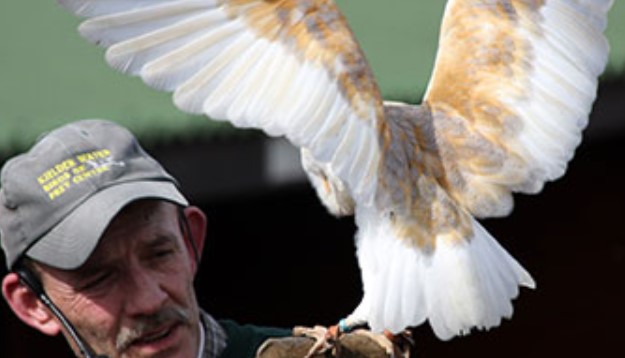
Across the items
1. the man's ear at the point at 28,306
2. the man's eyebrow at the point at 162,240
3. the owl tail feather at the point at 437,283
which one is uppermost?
the man's eyebrow at the point at 162,240

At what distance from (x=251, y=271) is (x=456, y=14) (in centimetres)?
356

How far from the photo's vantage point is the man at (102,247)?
2.58 meters

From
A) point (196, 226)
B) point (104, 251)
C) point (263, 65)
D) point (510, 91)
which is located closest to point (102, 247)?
point (104, 251)

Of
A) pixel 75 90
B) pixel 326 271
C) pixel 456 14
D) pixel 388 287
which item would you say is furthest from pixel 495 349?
pixel 388 287

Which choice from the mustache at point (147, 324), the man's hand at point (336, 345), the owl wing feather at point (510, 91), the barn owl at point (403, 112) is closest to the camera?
the mustache at point (147, 324)

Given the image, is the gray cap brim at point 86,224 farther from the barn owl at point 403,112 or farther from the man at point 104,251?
the barn owl at point 403,112

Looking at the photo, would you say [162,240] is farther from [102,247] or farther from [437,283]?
[437,283]

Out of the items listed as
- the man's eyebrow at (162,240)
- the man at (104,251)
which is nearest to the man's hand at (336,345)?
the man at (104,251)

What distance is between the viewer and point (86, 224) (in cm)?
260

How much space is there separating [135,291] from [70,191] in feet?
0.64

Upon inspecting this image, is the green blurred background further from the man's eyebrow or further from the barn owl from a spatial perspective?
the man's eyebrow

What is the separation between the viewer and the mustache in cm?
257

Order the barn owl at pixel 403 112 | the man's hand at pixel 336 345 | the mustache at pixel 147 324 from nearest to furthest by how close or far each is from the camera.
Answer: the mustache at pixel 147 324 → the man's hand at pixel 336 345 → the barn owl at pixel 403 112

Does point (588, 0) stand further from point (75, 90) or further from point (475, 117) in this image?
point (75, 90)
